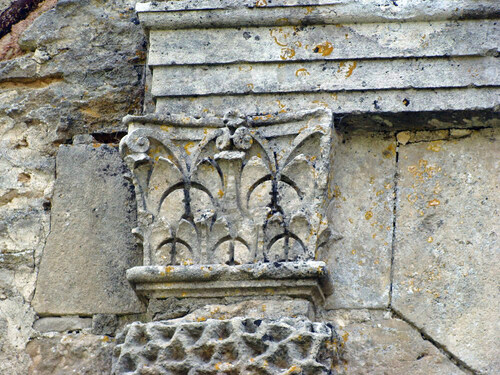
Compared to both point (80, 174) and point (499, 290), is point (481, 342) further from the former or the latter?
point (80, 174)

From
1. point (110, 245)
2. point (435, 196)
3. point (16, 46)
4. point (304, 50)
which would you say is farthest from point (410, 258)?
point (16, 46)

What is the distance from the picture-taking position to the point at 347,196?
3033mm

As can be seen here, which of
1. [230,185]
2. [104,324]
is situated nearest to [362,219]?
[230,185]

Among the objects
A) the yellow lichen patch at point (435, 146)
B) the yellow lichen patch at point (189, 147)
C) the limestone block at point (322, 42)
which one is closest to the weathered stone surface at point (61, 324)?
the yellow lichen patch at point (189, 147)

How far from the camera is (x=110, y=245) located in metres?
3.11

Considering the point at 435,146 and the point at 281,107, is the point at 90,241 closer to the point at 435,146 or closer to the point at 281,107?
the point at 281,107

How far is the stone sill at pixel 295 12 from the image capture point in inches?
120

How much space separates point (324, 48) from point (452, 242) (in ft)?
2.53

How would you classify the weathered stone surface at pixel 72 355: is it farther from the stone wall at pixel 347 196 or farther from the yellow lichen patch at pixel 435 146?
the yellow lichen patch at pixel 435 146

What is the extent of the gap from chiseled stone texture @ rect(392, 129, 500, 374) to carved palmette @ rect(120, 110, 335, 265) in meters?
0.29

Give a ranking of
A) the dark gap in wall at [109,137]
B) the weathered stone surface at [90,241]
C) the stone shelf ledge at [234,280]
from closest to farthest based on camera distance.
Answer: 1. the stone shelf ledge at [234,280]
2. the weathered stone surface at [90,241]
3. the dark gap in wall at [109,137]

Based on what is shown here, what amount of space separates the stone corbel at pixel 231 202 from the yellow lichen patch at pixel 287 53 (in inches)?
8.9

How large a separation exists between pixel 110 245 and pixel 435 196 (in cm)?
110

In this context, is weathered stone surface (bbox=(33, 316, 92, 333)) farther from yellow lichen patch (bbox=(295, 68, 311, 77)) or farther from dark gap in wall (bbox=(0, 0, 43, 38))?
dark gap in wall (bbox=(0, 0, 43, 38))
